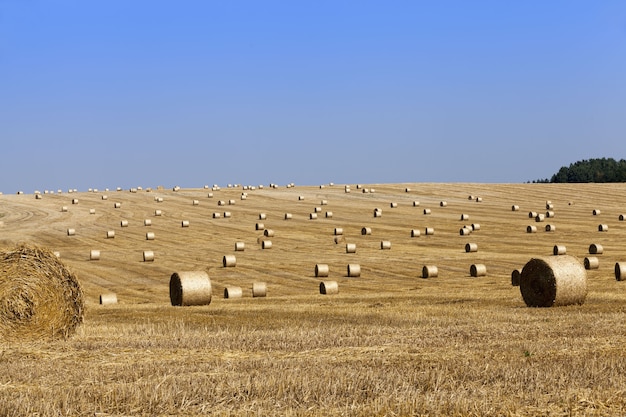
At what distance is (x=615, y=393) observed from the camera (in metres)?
10.6

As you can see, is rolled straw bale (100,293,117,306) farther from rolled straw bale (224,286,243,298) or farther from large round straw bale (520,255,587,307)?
large round straw bale (520,255,587,307)

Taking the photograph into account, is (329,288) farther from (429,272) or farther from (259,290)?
(429,272)

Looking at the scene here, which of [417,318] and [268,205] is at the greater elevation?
[268,205]

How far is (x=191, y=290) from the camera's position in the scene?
2753 centimetres

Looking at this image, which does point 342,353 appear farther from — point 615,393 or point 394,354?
point 615,393

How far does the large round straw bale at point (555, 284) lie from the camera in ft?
79.1

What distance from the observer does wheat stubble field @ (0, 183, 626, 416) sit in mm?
10477

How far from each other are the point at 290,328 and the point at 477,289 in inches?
549

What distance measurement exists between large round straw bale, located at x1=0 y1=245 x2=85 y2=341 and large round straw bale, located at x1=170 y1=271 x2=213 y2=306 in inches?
300

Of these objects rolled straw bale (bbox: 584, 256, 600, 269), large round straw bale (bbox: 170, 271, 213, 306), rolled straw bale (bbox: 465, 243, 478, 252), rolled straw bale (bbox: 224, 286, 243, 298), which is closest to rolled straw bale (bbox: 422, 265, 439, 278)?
rolled straw bale (bbox: 584, 256, 600, 269)

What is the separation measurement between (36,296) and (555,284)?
1271cm

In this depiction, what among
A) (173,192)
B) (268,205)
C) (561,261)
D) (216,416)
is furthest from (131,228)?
(216,416)

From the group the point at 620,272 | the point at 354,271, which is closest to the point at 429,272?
the point at 354,271

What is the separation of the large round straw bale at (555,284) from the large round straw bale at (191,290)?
29.9 feet
